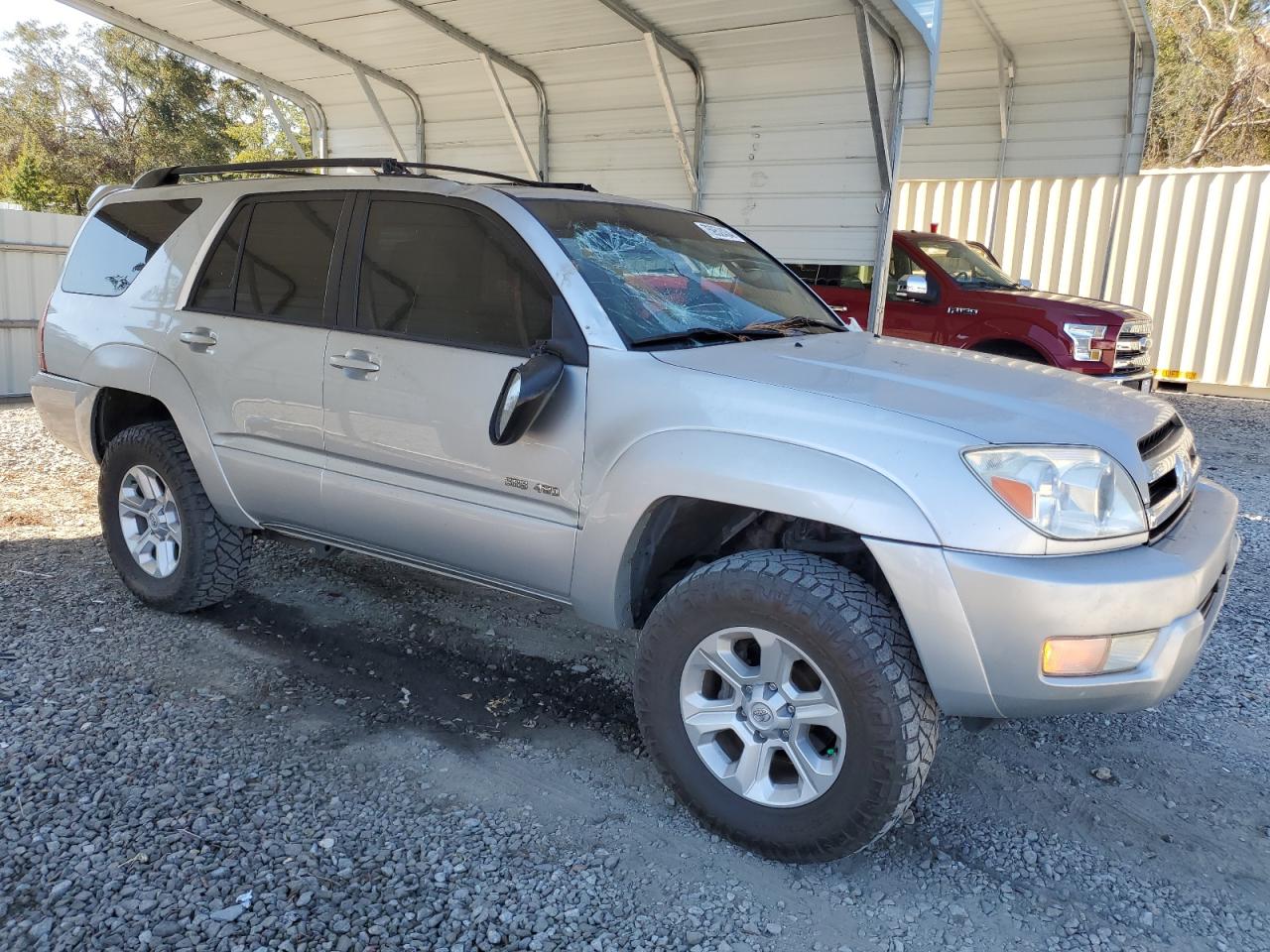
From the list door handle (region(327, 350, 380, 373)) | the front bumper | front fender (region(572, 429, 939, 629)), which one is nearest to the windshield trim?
front fender (region(572, 429, 939, 629))

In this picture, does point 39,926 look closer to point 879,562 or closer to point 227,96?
point 879,562


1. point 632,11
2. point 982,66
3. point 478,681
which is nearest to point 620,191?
point 632,11

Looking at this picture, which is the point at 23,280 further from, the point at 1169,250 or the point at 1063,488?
the point at 1169,250

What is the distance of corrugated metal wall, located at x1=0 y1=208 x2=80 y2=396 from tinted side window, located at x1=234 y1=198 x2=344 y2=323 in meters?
7.97

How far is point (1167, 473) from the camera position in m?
2.80

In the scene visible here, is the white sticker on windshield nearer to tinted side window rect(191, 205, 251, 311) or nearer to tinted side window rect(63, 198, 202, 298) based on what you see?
tinted side window rect(191, 205, 251, 311)

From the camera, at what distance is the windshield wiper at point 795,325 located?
136 inches

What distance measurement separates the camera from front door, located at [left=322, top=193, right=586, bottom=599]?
3092 millimetres

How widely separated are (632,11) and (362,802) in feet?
24.7

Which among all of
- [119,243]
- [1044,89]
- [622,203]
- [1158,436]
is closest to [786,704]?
[1158,436]

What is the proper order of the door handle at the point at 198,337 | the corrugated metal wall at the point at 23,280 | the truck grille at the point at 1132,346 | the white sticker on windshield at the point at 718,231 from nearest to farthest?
the door handle at the point at 198,337 → the white sticker on windshield at the point at 718,231 → the truck grille at the point at 1132,346 → the corrugated metal wall at the point at 23,280

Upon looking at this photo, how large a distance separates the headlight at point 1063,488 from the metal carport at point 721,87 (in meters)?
5.77

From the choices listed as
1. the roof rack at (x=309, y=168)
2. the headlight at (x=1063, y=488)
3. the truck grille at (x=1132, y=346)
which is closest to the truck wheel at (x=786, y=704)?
the headlight at (x=1063, y=488)

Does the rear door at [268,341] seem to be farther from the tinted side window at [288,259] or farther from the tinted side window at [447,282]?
the tinted side window at [447,282]
